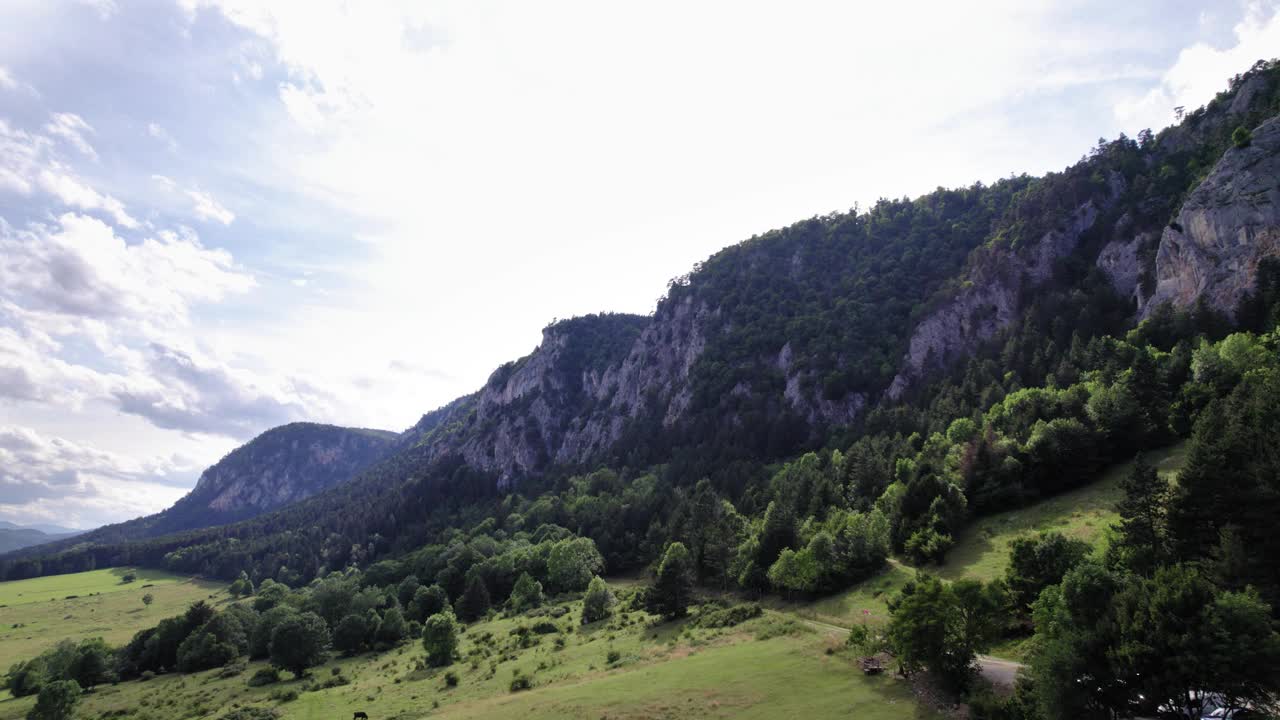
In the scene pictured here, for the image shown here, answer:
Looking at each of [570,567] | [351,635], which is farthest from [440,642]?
[570,567]

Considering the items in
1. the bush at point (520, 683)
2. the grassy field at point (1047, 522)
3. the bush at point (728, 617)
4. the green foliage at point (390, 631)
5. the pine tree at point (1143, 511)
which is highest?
the pine tree at point (1143, 511)

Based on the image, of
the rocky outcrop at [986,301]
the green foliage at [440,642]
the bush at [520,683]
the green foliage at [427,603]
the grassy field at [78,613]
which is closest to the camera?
the bush at [520,683]

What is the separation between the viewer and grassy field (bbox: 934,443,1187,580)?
58125 mm

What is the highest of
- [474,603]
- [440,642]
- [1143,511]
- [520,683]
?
[1143,511]

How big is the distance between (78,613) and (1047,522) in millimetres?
222703

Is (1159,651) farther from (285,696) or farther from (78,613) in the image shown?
(78,613)

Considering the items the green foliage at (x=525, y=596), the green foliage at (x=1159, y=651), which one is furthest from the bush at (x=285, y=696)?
the green foliage at (x=1159, y=651)

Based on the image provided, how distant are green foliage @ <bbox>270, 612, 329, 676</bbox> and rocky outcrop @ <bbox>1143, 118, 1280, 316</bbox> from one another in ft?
484

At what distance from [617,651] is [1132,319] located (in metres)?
121

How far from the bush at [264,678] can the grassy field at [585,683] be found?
1391 mm

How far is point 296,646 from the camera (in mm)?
81188

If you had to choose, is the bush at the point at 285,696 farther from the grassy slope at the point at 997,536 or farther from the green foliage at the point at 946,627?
the green foliage at the point at 946,627

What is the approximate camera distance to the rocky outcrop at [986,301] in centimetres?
14838

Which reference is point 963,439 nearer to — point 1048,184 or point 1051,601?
point 1051,601
